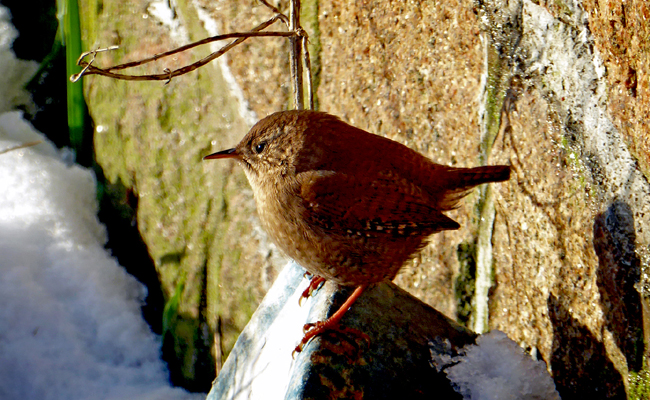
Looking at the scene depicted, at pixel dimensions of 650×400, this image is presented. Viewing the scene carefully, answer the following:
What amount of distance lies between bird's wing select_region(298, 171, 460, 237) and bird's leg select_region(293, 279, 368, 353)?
220 mm

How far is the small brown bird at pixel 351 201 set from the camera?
1840mm

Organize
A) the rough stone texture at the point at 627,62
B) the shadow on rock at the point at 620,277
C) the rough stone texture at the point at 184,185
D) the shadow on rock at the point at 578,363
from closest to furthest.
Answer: the rough stone texture at the point at 627,62, the shadow on rock at the point at 620,277, the shadow on rock at the point at 578,363, the rough stone texture at the point at 184,185

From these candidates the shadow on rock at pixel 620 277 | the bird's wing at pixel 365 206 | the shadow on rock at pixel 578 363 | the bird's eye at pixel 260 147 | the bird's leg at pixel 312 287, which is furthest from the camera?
the bird's leg at pixel 312 287

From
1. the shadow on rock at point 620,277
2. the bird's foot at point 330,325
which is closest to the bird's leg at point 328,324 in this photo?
the bird's foot at point 330,325

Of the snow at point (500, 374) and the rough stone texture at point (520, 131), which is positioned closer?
the rough stone texture at point (520, 131)

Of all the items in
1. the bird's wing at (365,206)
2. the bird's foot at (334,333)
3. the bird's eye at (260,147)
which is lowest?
the bird's foot at (334,333)

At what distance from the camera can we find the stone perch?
5.28 feet

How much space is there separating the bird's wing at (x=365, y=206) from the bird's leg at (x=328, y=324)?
220 mm

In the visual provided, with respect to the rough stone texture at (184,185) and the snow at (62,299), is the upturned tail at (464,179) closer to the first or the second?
the rough stone texture at (184,185)

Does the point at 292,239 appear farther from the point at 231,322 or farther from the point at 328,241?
the point at 231,322

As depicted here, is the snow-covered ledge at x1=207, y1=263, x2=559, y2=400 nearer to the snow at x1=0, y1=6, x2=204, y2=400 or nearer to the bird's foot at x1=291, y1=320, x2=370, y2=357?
the bird's foot at x1=291, y1=320, x2=370, y2=357

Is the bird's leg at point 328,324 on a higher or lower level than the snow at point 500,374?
higher

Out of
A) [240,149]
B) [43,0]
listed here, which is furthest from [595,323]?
[43,0]

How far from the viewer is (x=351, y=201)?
6.09 feet
